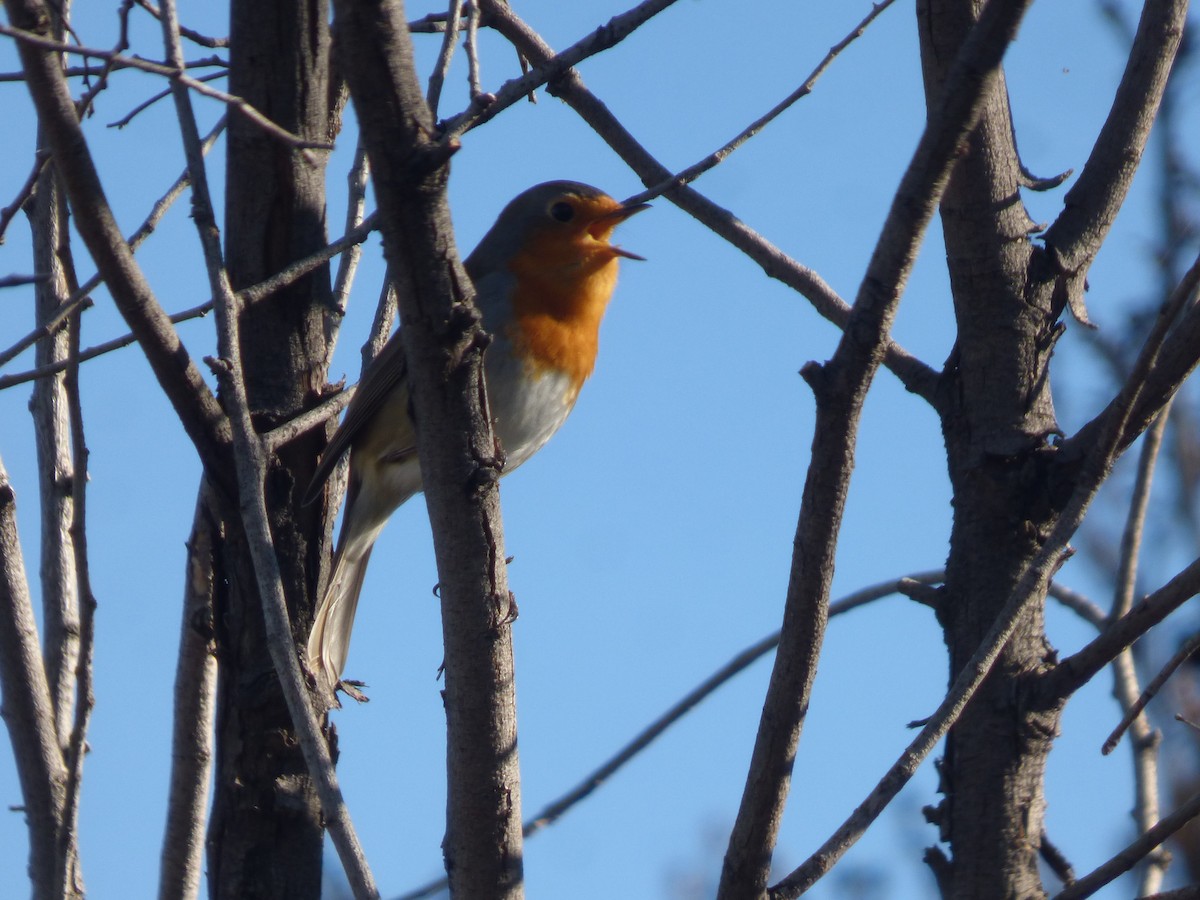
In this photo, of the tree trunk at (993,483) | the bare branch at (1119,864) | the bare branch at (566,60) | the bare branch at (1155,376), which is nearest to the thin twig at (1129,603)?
the tree trunk at (993,483)

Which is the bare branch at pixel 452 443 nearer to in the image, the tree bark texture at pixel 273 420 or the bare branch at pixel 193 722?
the tree bark texture at pixel 273 420

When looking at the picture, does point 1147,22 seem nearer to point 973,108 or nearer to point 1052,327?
point 1052,327

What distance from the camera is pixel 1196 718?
769cm

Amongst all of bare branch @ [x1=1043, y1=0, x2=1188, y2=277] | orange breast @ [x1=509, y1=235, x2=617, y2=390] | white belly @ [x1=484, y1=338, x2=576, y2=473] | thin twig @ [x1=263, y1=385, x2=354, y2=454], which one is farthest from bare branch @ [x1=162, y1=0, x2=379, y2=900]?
orange breast @ [x1=509, y1=235, x2=617, y2=390]

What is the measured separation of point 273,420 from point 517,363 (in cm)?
146

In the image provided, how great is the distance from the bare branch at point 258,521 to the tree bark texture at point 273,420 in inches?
22.2

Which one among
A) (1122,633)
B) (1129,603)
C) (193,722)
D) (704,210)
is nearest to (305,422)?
(193,722)

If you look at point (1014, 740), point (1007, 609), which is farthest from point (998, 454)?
point (1007, 609)

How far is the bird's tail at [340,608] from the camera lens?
339cm

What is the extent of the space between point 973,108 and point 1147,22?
4.45ft

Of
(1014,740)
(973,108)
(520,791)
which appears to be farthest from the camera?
(1014,740)

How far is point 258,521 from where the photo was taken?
2260 mm

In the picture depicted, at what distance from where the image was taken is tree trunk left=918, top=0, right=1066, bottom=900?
262cm

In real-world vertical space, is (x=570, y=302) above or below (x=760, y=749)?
above
